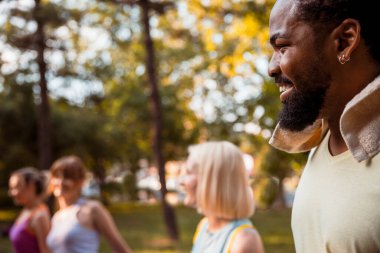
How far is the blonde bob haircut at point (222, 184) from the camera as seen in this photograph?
10.3 ft

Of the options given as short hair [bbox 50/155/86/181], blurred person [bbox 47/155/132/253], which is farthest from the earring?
short hair [bbox 50/155/86/181]

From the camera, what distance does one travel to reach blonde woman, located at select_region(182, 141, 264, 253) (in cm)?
311

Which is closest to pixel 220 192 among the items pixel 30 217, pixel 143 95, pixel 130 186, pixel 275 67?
pixel 275 67

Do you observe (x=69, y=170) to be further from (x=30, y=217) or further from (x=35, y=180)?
(x=35, y=180)

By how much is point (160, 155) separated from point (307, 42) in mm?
15341

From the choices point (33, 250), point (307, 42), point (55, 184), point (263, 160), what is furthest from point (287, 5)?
point (263, 160)

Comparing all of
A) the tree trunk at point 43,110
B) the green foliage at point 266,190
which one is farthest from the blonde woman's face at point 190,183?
the tree trunk at point 43,110

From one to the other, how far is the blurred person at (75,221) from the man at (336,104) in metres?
3.08

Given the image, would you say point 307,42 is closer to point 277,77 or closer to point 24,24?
point 277,77

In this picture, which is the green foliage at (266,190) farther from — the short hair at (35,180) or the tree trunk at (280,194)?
the short hair at (35,180)

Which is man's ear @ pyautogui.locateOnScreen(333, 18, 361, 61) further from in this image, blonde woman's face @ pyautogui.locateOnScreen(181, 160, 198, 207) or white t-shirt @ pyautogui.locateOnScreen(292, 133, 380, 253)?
blonde woman's face @ pyautogui.locateOnScreen(181, 160, 198, 207)

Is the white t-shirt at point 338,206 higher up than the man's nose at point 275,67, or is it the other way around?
the man's nose at point 275,67

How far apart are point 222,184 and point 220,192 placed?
1.7 inches

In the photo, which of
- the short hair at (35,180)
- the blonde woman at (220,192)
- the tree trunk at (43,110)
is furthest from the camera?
the tree trunk at (43,110)
